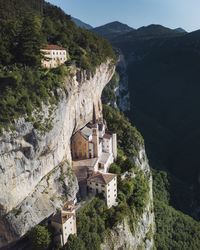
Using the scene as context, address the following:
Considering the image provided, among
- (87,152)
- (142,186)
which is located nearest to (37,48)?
(87,152)

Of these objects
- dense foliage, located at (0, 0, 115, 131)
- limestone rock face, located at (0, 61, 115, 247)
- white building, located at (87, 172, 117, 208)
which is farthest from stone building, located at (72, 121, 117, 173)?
dense foliage, located at (0, 0, 115, 131)

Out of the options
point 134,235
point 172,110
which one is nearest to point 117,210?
point 134,235

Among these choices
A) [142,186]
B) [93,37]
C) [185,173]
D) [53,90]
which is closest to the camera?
[53,90]

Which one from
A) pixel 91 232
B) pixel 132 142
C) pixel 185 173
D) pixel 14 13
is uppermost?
pixel 14 13

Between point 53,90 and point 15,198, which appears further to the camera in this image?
point 53,90

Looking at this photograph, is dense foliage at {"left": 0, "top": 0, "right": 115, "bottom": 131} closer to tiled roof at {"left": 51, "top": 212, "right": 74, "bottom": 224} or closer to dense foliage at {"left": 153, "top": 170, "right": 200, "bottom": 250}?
→ tiled roof at {"left": 51, "top": 212, "right": 74, "bottom": 224}

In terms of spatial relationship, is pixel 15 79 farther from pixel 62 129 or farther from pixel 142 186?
pixel 142 186

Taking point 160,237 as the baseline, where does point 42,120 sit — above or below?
above

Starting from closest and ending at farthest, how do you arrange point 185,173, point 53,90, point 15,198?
point 15,198
point 53,90
point 185,173
